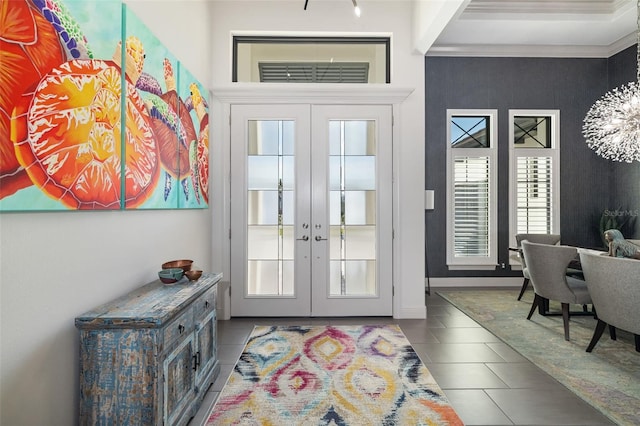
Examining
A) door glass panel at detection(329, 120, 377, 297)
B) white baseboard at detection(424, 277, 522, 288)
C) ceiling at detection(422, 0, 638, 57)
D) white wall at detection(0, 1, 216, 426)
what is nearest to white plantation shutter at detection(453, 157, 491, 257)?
white baseboard at detection(424, 277, 522, 288)

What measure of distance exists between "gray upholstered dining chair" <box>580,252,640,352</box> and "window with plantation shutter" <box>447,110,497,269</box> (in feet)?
8.35

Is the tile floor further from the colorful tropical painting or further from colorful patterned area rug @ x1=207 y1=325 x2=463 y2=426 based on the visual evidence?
the colorful tropical painting

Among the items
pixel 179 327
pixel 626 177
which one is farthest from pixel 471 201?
pixel 179 327

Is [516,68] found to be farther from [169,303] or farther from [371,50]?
[169,303]

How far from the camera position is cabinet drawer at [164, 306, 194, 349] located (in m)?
1.66

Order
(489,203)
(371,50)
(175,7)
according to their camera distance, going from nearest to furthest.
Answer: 1. (175,7)
2. (371,50)
3. (489,203)

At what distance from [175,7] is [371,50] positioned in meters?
2.22

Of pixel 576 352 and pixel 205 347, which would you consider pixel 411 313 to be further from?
pixel 205 347

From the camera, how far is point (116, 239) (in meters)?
1.89

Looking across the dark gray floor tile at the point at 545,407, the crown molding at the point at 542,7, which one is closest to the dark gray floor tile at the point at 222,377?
the dark gray floor tile at the point at 545,407

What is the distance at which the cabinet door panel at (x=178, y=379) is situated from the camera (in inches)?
65.1

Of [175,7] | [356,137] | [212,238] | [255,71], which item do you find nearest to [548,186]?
[356,137]

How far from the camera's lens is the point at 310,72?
396 cm

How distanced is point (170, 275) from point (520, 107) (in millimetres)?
5876
